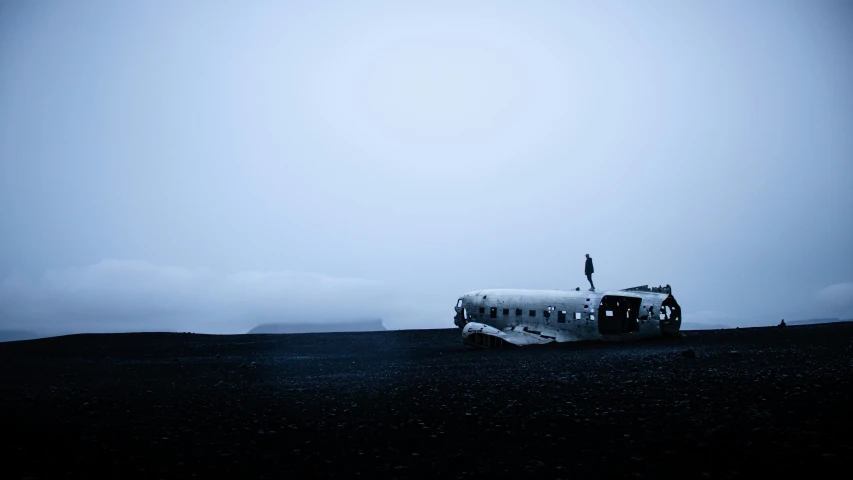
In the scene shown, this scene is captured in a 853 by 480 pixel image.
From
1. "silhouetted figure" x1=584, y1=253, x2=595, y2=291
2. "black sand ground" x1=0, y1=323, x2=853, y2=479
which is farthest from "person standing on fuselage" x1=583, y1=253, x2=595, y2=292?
"black sand ground" x1=0, y1=323, x2=853, y2=479

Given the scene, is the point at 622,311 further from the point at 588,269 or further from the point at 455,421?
the point at 455,421

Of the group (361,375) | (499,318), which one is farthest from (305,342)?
(361,375)

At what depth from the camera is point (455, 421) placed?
36.4 ft

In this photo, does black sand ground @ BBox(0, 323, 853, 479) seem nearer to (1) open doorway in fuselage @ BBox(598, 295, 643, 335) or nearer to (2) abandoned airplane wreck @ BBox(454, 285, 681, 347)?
A: (2) abandoned airplane wreck @ BBox(454, 285, 681, 347)

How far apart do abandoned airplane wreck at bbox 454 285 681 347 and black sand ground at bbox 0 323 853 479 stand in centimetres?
1093

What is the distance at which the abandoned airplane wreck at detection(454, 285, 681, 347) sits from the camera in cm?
3275

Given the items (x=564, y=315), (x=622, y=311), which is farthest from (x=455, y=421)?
(x=622, y=311)

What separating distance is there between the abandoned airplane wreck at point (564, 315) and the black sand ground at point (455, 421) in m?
10.9

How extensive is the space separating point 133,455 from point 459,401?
7707mm

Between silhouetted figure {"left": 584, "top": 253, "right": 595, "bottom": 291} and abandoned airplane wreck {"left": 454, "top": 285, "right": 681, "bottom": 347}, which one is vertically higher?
silhouetted figure {"left": 584, "top": 253, "right": 595, "bottom": 291}

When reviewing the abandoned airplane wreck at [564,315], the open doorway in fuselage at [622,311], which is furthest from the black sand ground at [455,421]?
the open doorway in fuselage at [622,311]

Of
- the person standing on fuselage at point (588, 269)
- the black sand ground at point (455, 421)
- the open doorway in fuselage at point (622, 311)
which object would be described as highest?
the person standing on fuselage at point (588, 269)

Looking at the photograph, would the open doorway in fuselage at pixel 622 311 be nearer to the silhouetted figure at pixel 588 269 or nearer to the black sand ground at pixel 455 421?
the silhouetted figure at pixel 588 269

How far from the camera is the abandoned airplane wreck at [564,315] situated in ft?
107
